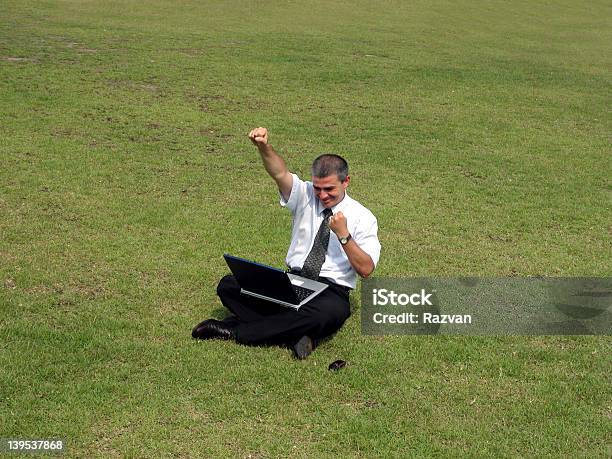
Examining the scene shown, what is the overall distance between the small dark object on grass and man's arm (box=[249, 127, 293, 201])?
1.83 meters

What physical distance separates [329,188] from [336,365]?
5.70ft

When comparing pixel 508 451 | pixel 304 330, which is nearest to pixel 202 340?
pixel 304 330

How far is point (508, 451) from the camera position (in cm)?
657

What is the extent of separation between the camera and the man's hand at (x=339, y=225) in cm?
763

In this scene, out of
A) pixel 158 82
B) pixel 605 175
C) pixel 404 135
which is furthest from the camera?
pixel 158 82

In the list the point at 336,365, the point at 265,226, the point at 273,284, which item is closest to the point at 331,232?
the point at 273,284

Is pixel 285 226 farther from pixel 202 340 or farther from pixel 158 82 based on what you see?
pixel 158 82

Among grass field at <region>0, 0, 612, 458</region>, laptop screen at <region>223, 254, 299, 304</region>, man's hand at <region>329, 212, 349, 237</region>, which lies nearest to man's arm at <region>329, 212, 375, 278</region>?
man's hand at <region>329, 212, 349, 237</region>

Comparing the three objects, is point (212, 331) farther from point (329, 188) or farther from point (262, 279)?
point (329, 188)

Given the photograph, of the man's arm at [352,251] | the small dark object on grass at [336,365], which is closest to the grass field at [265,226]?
the small dark object on grass at [336,365]

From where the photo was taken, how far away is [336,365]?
7758mm

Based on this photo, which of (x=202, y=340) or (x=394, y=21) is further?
(x=394, y=21)

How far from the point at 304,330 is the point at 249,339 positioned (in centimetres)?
55

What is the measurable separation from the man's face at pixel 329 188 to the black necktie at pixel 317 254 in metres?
0.22
